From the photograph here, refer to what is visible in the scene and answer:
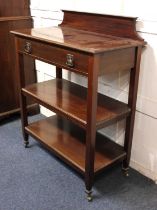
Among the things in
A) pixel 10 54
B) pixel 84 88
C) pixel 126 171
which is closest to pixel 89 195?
pixel 126 171

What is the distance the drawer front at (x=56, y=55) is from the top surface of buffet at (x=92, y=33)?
0.11 feet

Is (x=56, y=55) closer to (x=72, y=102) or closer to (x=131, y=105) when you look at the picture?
(x=72, y=102)

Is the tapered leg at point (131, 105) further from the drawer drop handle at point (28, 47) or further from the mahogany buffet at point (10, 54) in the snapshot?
the mahogany buffet at point (10, 54)

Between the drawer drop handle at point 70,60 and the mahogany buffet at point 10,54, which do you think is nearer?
the drawer drop handle at point 70,60

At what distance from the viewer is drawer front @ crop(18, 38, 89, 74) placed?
1210mm

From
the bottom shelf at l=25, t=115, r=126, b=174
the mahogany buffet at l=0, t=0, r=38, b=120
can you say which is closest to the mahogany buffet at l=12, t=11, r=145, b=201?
the bottom shelf at l=25, t=115, r=126, b=174

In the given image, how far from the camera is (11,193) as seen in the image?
1.48 meters

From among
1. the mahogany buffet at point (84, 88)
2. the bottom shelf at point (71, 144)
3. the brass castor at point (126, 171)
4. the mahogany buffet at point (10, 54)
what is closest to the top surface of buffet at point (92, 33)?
the mahogany buffet at point (84, 88)

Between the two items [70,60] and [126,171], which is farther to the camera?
[126,171]

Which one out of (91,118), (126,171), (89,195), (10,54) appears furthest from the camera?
(10,54)

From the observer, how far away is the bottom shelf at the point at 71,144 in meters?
1.49

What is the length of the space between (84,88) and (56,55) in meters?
0.44

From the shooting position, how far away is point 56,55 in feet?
4.42

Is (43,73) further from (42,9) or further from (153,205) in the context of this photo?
(153,205)
